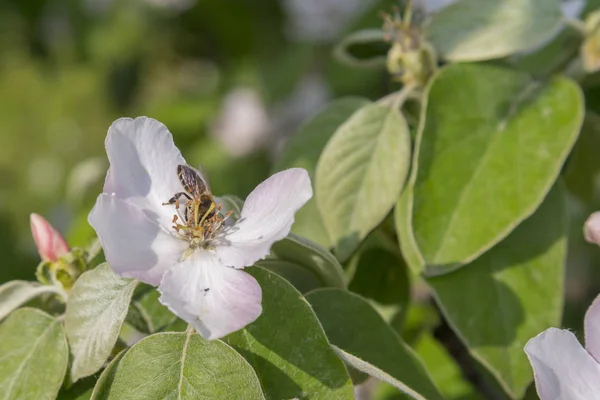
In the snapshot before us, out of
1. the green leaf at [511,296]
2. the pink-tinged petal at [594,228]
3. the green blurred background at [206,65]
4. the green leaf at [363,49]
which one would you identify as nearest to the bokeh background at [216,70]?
the green blurred background at [206,65]

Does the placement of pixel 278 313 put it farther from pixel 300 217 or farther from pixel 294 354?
pixel 300 217

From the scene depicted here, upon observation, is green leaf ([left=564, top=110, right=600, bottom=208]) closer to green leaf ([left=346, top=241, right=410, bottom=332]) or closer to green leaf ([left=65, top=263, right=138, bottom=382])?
green leaf ([left=346, top=241, right=410, bottom=332])

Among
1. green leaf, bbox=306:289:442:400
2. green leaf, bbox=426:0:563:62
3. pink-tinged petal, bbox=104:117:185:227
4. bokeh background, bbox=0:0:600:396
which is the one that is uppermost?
pink-tinged petal, bbox=104:117:185:227

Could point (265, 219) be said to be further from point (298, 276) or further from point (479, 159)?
point (479, 159)

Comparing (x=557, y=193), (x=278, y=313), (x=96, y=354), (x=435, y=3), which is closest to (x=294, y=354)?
(x=278, y=313)

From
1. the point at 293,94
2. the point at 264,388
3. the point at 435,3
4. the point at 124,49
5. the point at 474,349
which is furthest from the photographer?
the point at 124,49

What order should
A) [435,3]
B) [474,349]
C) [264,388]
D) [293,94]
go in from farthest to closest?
[293,94] < [435,3] < [474,349] < [264,388]

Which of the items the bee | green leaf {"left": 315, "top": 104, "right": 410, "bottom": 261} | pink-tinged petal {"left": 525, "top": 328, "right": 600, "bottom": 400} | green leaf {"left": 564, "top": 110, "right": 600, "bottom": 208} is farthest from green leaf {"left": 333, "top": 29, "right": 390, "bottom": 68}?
pink-tinged petal {"left": 525, "top": 328, "right": 600, "bottom": 400}
